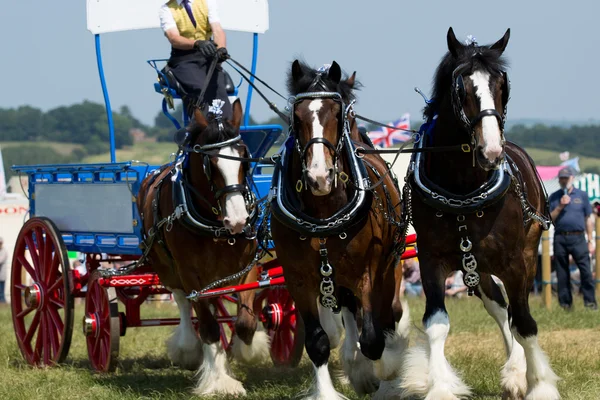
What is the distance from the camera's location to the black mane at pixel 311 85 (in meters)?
5.78

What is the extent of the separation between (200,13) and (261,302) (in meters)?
2.44

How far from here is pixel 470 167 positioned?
18.6 feet

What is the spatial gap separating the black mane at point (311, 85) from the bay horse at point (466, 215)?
0.50 meters

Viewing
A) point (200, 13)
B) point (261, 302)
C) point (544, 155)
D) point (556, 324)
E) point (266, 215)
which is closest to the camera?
point (266, 215)

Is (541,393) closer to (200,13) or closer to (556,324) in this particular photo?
(200,13)

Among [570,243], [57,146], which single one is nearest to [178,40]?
[570,243]

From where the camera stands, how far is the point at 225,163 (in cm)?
663

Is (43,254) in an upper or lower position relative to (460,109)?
lower

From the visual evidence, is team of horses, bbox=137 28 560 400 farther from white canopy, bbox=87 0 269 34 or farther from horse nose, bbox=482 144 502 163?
white canopy, bbox=87 0 269 34

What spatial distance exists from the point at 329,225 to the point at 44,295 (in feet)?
12.9

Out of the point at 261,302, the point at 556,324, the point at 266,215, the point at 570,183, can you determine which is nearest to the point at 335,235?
the point at 266,215

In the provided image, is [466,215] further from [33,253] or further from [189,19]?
[33,253]

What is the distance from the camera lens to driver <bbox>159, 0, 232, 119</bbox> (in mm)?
7555

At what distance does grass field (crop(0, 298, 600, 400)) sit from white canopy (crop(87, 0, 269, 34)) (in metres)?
2.95
